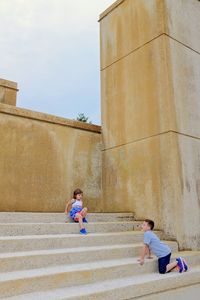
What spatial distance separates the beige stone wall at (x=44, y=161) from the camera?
233 inches

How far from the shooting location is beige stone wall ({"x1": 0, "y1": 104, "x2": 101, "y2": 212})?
5.92 m

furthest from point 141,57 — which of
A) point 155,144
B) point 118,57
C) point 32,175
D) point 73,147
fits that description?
point 32,175

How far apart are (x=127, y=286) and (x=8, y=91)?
7.68 metres

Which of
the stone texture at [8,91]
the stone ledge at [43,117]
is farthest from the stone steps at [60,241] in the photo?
the stone texture at [8,91]

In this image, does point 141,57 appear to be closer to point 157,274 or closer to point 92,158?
point 92,158

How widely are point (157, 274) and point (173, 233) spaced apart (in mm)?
1438

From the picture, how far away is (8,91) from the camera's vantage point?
9539mm

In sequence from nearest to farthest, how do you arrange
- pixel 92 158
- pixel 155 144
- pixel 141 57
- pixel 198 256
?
pixel 198 256, pixel 155 144, pixel 141 57, pixel 92 158

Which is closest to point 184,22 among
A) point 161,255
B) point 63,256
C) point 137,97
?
point 137,97

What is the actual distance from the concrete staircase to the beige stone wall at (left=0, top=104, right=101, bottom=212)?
1.41m

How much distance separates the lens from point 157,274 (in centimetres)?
412

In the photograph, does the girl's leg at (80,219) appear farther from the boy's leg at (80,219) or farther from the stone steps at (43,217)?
the stone steps at (43,217)

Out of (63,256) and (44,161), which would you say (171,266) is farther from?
(44,161)

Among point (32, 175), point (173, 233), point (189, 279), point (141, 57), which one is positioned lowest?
point (189, 279)
